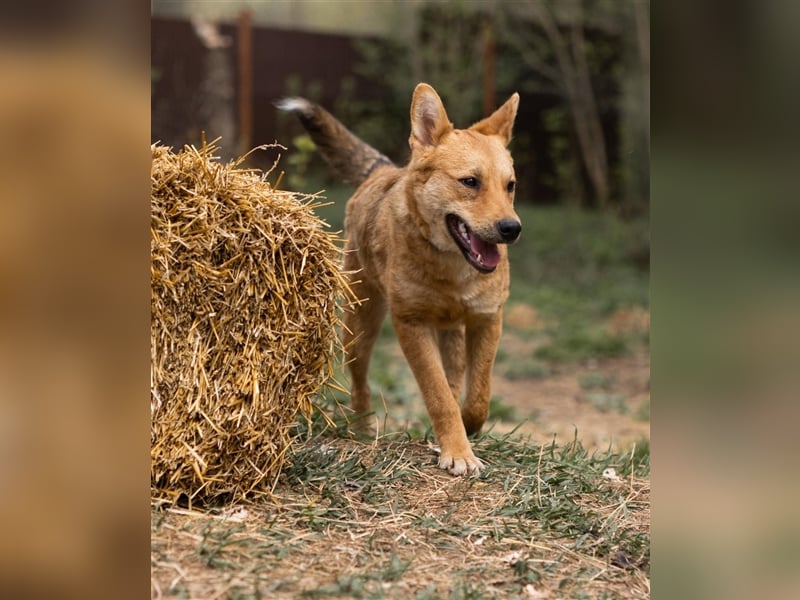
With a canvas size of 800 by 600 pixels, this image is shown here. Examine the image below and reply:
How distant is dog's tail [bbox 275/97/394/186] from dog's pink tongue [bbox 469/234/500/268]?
72.0 inches

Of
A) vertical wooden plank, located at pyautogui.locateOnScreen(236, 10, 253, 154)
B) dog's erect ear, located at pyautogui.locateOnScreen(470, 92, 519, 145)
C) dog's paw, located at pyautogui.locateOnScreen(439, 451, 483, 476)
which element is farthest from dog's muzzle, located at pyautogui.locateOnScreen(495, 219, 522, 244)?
vertical wooden plank, located at pyautogui.locateOnScreen(236, 10, 253, 154)

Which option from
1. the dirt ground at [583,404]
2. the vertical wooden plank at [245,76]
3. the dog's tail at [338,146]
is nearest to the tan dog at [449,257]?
the dog's tail at [338,146]

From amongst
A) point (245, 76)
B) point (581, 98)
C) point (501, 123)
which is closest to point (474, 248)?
point (501, 123)

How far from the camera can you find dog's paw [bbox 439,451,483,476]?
15.1 ft

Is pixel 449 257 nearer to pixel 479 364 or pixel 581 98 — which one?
pixel 479 364

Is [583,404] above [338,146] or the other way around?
the other way around

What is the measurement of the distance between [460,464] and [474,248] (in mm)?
1138

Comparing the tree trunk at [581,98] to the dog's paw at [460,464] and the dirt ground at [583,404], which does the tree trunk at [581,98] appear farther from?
the dog's paw at [460,464]

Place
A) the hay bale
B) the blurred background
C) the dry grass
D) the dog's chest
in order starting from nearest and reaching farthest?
the dry grass → the hay bale → the dog's chest → the blurred background

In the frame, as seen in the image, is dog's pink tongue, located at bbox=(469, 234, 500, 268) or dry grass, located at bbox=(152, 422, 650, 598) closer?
dry grass, located at bbox=(152, 422, 650, 598)

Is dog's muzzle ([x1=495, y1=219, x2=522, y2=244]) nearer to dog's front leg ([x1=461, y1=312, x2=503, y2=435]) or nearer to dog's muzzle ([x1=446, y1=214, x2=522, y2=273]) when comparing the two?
dog's muzzle ([x1=446, y1=214, x2=522, y2=273])

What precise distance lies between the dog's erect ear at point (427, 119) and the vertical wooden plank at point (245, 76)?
7661mm

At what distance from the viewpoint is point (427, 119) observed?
5.14 meters
